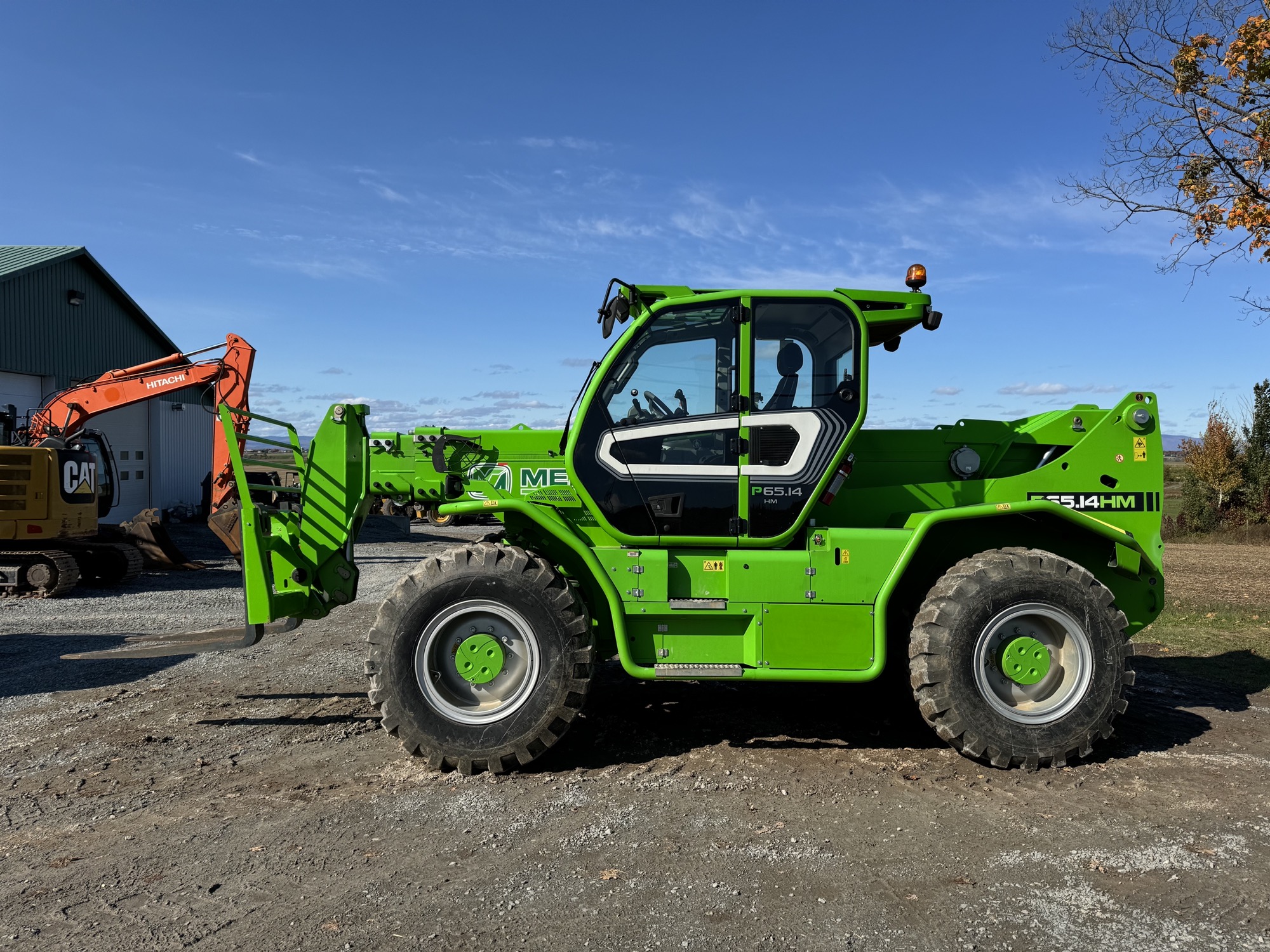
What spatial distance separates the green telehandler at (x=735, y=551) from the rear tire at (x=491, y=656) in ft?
0.04

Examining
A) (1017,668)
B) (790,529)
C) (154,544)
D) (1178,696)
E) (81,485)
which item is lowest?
(1178,696)

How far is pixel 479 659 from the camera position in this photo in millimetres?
5055

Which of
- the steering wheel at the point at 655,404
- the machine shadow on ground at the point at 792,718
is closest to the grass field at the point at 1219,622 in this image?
the machine shadow on ground at the point at 792,718

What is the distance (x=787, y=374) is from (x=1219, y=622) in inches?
299

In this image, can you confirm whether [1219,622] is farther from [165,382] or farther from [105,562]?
[105,562]

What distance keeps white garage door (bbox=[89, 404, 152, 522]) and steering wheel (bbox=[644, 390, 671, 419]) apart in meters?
21.8

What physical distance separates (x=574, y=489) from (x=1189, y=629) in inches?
306

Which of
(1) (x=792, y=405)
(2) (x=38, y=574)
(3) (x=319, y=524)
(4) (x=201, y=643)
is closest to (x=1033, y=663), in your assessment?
(1) (x=792, y=405)

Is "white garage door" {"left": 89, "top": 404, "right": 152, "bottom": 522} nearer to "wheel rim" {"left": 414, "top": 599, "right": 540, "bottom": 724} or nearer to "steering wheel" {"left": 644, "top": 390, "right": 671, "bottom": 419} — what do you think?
"wheel rim" {"left": 414, "top": 599, "right": 540, "bottom": 724}

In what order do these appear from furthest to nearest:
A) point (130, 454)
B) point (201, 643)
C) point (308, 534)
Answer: point (130, 454) → point (201, 643) → point (308, 534)

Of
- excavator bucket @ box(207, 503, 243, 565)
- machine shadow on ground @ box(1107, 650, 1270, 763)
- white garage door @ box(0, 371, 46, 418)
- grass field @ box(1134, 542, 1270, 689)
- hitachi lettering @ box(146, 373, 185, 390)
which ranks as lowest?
machine shadow on ground @ box(1107, 650, 1270, 763)

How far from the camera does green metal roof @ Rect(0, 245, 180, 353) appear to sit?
1989 cm

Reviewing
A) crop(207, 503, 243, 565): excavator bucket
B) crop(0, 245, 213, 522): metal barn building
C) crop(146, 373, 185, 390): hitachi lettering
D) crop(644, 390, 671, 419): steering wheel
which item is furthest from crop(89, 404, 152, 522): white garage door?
crop(644, 390, 671, 419): steering wheel

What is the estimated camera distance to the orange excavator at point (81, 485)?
40.3 feet
